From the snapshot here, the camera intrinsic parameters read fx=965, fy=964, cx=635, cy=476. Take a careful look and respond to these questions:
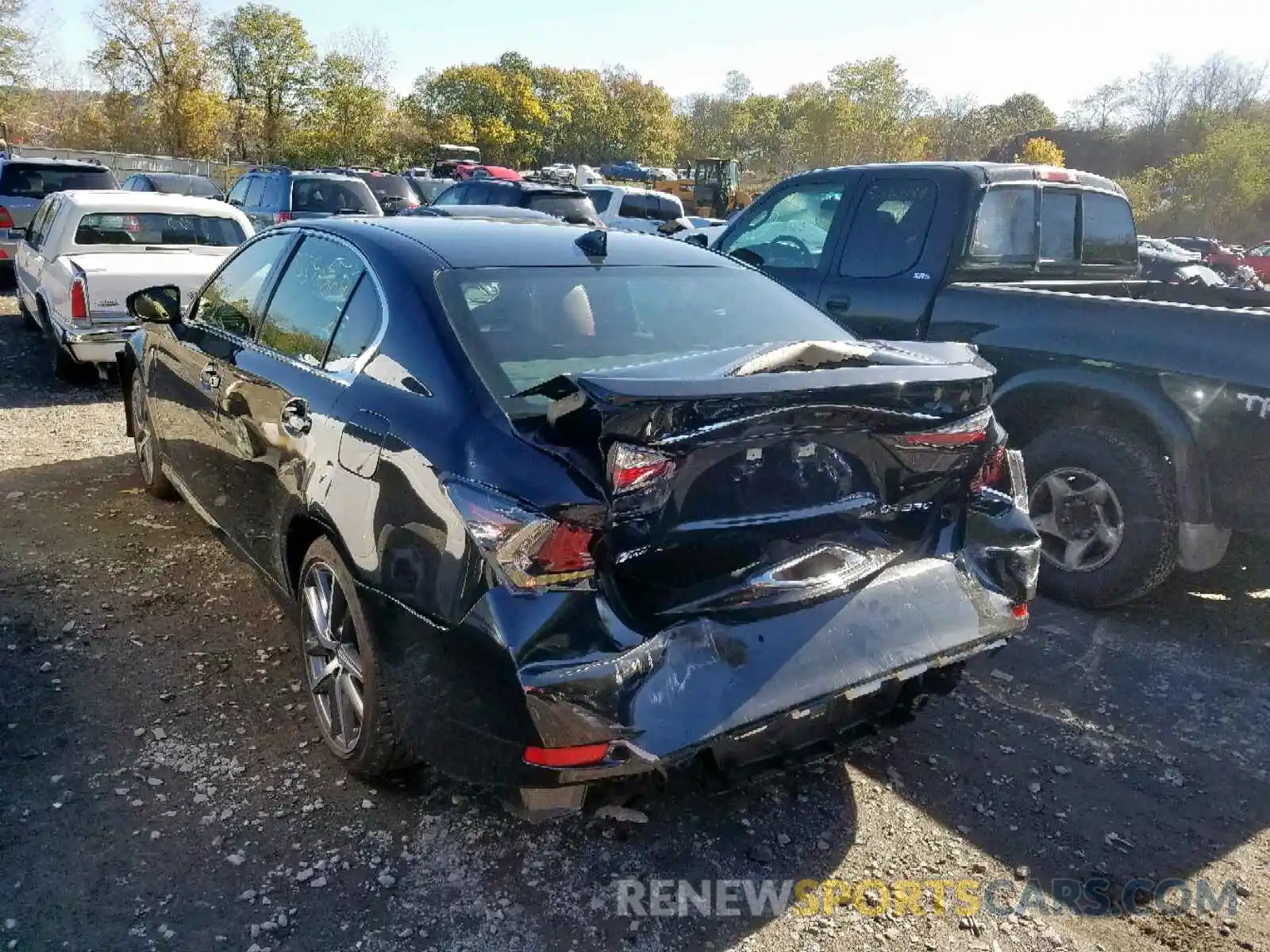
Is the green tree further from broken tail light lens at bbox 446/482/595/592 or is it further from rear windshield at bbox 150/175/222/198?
Result: broken tail light lens at bbox 446/482/595/592

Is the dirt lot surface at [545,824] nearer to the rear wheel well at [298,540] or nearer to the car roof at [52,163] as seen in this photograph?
the rear wheel well at [298,540]

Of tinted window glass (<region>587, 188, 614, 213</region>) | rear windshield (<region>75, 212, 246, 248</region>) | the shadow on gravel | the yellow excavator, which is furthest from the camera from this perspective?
the yellow excavator

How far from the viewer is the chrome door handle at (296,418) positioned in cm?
309

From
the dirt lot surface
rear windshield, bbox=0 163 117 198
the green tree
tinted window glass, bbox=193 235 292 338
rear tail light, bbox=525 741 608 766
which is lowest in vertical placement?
the dirt lot surface

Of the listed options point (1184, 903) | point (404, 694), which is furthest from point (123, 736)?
point (1184, 903)

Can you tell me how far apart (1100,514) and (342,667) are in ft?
11.3

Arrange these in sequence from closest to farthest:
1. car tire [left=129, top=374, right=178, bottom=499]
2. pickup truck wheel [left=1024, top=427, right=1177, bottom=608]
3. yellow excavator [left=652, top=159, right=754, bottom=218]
Result: pickup truck wheel [left=1024, top=427, right=1177, bottom=608], car tire [left=129, top=374, right=178, bottom=499], yellow excavator [left=652, top=159, right=754, bottom=218]

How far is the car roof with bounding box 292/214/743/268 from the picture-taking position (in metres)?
3.20

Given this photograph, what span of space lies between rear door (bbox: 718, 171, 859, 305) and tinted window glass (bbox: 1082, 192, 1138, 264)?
5.13ft

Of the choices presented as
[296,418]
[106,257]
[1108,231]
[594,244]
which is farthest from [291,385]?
[106,257]

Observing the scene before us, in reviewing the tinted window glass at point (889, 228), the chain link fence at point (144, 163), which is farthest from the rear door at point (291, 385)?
the chain link fence at point (144, 163)

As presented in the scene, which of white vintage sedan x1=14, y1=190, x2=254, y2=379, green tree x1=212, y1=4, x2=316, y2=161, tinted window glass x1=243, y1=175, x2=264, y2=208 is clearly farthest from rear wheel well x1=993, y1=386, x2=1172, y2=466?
green tree x1=212, y1=4, x2=316, y2=161

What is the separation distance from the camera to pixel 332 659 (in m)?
3.07

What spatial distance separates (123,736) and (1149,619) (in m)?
4.35
